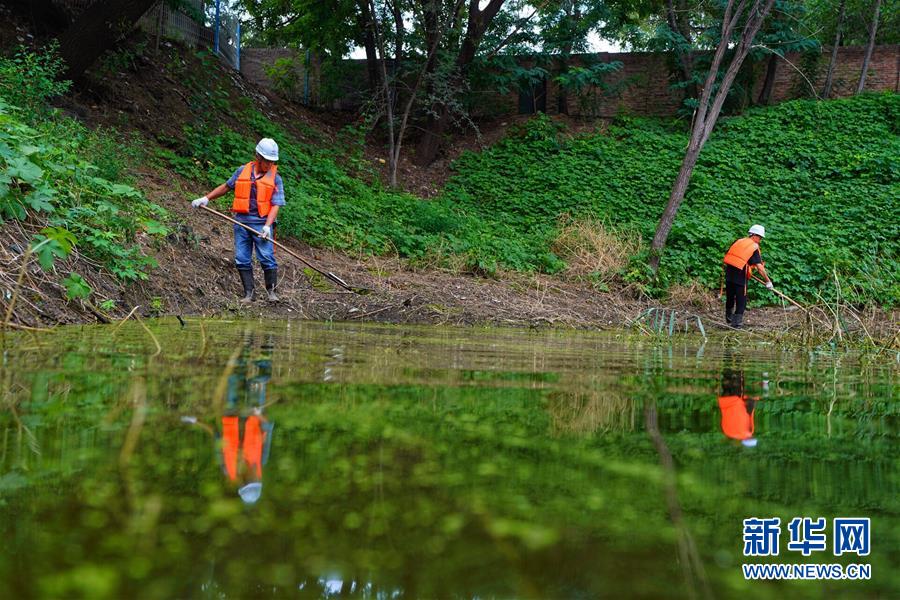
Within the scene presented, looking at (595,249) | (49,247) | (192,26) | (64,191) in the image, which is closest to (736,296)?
(595,249)

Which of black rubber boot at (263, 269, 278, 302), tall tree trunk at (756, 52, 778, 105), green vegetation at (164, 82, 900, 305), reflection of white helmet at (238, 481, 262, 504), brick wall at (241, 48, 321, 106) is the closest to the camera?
reflection of white helmet at (238, 481, 262, 504)

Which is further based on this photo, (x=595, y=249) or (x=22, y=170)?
(x=595, y=249)

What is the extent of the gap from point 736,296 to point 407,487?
11.7 meters

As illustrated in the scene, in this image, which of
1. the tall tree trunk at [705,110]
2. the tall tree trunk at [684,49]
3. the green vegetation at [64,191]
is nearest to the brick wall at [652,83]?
the tall tree trunk at [684,49]

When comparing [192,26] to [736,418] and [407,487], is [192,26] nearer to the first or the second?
[736,418]

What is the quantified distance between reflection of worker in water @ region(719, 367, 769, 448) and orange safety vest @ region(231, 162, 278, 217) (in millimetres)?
6090

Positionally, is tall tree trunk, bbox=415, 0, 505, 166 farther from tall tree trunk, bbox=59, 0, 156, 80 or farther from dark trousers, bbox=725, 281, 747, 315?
dark trousers, bbox=725, 281, 747, 315

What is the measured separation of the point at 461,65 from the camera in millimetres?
19984

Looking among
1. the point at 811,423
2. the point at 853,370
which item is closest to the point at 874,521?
the point at 811,423

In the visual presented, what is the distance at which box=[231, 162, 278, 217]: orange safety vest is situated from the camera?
8219 mm

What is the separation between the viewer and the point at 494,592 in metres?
0.77

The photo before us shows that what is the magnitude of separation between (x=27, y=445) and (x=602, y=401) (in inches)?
62.1

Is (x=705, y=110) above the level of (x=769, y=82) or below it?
below
